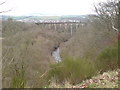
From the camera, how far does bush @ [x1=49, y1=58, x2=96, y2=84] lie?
343 inches

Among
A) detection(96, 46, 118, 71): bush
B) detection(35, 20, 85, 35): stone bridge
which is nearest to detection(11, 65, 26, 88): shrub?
detection(96, 46, 118, 71): bush

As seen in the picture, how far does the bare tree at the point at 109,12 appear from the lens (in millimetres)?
22516

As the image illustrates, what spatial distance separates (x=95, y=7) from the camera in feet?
85.7

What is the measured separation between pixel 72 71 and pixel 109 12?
16.3 m

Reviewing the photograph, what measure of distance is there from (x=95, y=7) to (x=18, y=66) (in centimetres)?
2216

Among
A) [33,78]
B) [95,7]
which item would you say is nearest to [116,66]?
[33,78]

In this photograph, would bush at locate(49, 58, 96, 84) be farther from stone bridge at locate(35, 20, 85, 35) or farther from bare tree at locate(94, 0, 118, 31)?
stone bridge at locate(35, 20, 85, 35)

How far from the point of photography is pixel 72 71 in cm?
874

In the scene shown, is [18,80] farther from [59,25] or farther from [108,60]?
[59,25]

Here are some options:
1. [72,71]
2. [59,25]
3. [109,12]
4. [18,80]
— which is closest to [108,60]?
[72,71]

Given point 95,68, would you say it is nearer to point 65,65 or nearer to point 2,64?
point 65,65

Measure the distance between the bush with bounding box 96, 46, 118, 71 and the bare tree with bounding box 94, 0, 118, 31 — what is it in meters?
12.0

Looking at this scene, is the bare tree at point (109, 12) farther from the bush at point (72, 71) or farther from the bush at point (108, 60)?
the bush at point (72, 71)

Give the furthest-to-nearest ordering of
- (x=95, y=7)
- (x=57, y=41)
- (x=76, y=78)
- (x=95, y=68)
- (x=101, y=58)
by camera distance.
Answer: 1. (x=57, y=41)
2. (x=95, y=7)
3. (x=101, y=58)
4. (x=95, y=68)
5. (x=76, y=78)
